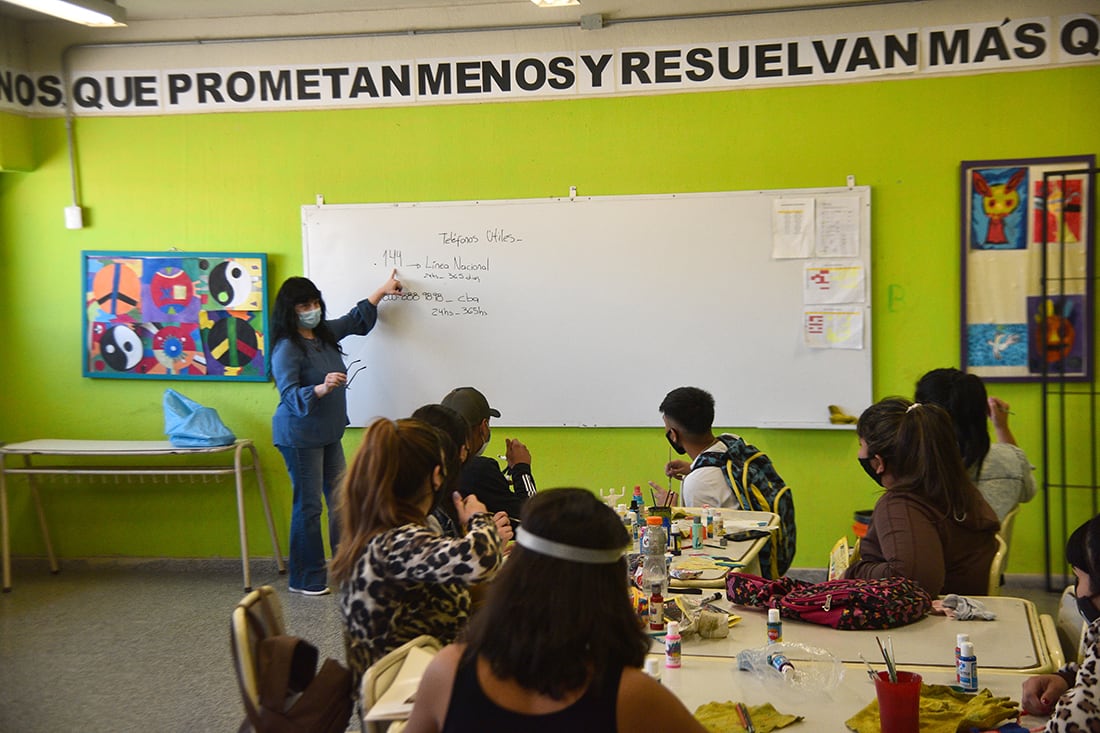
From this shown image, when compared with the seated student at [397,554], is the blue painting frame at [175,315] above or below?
above

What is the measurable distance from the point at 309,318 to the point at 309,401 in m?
0.44

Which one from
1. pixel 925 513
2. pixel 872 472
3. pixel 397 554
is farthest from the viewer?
pixel 872 472

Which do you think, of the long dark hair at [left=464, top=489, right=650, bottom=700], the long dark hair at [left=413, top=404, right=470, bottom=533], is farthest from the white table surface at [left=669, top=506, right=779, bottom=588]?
the long dark hair at [left=464, top=489, right=650, bottom=700]

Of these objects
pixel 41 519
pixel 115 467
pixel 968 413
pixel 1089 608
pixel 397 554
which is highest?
pixel 968 413

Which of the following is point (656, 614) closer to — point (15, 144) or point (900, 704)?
point (900, 704)

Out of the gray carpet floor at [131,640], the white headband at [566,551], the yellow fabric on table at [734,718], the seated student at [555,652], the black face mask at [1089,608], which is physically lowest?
the gray carpet floor at [131,640]

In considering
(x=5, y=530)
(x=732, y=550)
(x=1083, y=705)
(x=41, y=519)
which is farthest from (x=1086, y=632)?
(x=41, y=519)

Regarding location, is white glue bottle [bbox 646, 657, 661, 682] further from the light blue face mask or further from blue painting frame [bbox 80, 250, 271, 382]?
blue painting frame [bbox 80, 250, 271, 382]

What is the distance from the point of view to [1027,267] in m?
5.17

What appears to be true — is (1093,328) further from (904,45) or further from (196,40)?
(196,40)

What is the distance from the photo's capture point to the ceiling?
5.34m

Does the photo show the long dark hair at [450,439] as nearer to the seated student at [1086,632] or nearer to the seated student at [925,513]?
the seated student at [925,513]

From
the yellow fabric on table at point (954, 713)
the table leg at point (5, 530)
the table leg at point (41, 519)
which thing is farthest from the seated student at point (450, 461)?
the table leg at point (41, 519)

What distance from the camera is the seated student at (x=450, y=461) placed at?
10.2 ft
